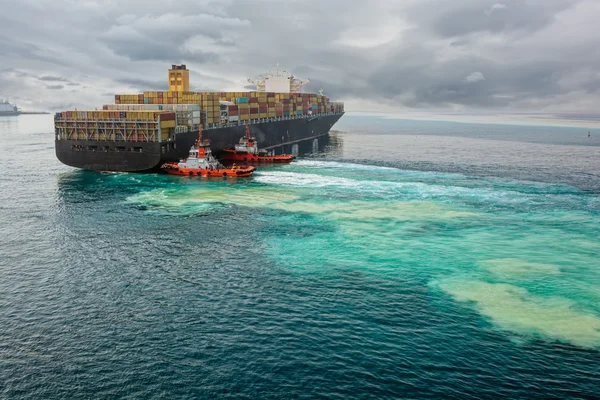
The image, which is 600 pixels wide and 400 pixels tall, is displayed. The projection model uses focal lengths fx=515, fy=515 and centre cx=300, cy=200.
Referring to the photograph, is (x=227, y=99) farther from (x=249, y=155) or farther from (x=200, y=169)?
(x=200, y=169)

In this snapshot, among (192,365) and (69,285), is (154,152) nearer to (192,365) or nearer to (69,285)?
(69,285)

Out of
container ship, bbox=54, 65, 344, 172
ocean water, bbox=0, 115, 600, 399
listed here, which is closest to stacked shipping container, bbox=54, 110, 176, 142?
container ship, bbox=54, 65, 344, 172

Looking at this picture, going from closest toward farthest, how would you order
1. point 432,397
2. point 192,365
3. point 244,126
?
1. point 432,397
2. point 192,365
3. point 244,126

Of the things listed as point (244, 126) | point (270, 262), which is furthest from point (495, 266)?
point (244, 126)

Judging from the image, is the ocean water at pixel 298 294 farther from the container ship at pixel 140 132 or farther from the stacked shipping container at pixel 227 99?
the stacked shipping container at pixel 227 99

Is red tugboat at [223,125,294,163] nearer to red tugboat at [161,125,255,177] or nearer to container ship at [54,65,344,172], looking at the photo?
container ship at [54,65,344,172]

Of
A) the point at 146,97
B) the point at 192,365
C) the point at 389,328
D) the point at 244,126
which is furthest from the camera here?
the point at 244,126

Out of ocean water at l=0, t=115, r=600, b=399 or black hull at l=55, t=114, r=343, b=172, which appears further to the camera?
black hull at l=55, t=114, r=343, b=172

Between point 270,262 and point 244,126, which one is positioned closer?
point 270,262

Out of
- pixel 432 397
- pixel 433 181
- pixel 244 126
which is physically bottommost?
pixel 432 397
